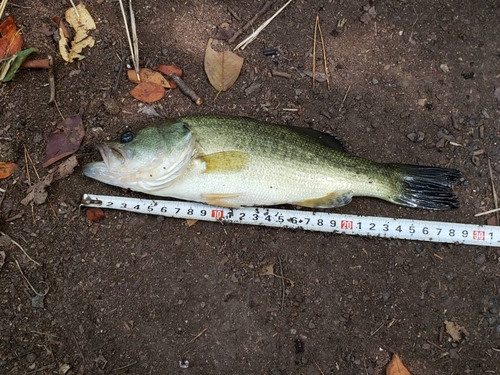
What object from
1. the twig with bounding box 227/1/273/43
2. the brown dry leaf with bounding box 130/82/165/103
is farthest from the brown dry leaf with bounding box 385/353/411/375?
the twig with bounding box 227/1/273/43

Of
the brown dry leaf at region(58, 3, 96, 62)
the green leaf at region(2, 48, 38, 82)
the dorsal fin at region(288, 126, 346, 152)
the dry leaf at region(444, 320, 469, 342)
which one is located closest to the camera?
the dry leaf at region(444, 320, 469, 342)

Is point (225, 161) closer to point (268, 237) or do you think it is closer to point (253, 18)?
point (268, 237)

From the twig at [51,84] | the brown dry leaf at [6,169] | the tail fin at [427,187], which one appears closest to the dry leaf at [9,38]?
the twig at [51,84]

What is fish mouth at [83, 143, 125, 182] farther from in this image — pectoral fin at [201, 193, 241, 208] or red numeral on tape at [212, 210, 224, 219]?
red numeral on tape at [212, 210, 224, 219]

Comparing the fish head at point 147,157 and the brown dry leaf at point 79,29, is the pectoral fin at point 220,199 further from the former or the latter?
the brown dry leaf at point 79,29

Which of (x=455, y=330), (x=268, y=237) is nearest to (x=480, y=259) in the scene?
(x=455, y=330)
